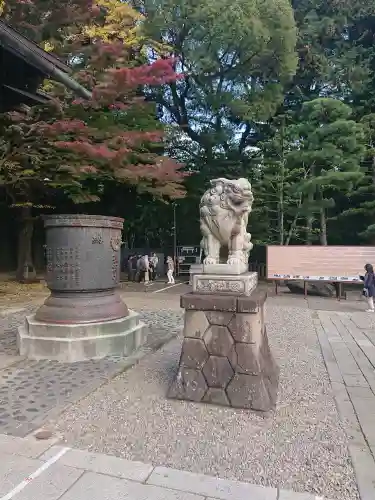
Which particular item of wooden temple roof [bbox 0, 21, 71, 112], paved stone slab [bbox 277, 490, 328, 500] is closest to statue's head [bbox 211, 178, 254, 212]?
paved stone slab [bbox 277, 490, 328, 500]

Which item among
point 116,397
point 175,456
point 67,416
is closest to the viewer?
point 175,456

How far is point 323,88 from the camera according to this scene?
18.5 meters

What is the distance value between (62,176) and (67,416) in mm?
8987

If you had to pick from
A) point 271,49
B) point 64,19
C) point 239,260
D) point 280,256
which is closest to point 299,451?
point 239,260

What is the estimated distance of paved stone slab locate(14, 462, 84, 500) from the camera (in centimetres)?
239

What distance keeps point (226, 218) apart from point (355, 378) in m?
2.59

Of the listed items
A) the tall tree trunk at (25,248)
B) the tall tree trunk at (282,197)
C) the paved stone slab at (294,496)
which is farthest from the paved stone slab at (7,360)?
the tall tree trunk at (282,197)

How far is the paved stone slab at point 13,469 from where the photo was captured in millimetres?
2496

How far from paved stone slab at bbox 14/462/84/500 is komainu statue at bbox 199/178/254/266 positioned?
2.23 meters

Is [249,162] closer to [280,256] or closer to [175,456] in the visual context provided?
[280,256]

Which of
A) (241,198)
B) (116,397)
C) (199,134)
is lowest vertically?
(116,397)

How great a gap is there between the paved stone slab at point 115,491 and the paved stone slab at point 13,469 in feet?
1.20

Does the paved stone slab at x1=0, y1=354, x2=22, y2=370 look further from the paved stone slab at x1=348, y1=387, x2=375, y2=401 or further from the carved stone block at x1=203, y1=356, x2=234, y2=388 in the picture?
the paved stone slab at x1=348, y1=387, x2=375, y2=401

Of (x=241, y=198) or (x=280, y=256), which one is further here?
(x=280, y=256)
